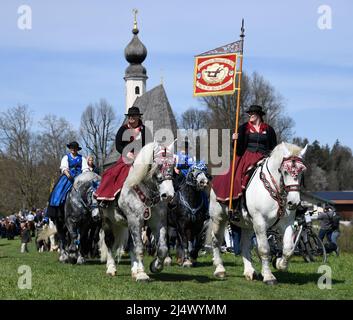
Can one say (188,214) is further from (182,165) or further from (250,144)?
(250,144)

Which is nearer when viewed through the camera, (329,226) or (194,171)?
(194,171)

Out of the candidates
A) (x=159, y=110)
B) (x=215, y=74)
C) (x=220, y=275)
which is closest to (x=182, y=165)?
(x=215, y=74)

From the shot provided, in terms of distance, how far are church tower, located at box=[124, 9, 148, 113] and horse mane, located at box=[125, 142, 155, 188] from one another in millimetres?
78069

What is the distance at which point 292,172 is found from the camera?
10000 mm

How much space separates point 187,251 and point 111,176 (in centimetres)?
395

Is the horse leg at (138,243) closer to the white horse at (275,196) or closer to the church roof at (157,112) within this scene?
the white horse at (275,196)

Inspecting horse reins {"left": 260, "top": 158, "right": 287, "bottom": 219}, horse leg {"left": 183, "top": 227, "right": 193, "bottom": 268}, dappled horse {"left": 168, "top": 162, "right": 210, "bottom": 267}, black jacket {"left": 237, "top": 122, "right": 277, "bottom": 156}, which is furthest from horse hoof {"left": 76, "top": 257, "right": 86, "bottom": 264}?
horse reins {"left": 260, "top": 158, "right": 287, "bottom": 219}

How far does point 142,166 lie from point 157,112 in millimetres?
61937

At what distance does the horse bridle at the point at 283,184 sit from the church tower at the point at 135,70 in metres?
78.3

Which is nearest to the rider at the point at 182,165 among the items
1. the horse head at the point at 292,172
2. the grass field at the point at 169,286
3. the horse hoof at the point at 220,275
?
the grass field at the point at 169,286

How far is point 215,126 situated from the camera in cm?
5544

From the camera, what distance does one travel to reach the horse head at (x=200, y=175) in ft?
44.2

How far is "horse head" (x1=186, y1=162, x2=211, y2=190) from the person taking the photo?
44.2 ft
